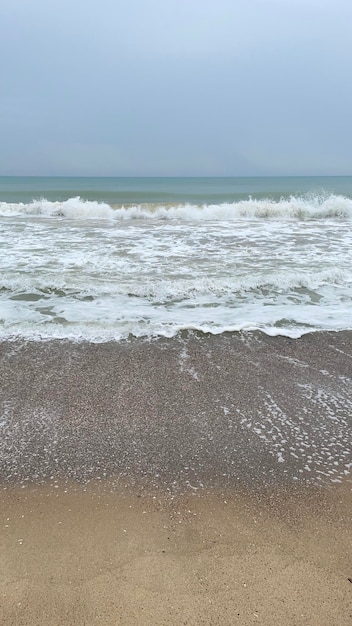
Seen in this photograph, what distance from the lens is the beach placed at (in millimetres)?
1990

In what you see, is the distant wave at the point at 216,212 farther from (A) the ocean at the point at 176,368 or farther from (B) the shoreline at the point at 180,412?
(B) the shoreline at the point at 180,412

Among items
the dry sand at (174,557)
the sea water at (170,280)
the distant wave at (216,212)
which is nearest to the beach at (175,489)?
the dry sand at (174,557)

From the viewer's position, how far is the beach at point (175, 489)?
199 centimetres

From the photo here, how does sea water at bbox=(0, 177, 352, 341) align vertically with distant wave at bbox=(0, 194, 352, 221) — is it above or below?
below

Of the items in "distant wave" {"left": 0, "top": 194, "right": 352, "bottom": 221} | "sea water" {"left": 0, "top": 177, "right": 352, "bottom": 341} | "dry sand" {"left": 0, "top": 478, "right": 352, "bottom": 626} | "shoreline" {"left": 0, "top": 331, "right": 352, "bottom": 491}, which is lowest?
"dry sand" {"left": 0, "top": 478, "right": 352, "bottom": 626}

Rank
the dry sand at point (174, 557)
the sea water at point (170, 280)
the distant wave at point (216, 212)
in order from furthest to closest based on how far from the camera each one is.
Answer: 1. the distant wave at point (216, 212)
2. the sea water at point (170, 280)
3. the dry sand at point (174, 557)

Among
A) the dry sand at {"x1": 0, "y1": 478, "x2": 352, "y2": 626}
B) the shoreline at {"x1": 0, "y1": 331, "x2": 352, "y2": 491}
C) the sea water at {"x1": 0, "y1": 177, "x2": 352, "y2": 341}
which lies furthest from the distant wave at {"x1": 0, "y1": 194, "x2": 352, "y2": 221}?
the dry sand at {"x1": 0, "y1": 478, "x2": 352, "y2": 626}

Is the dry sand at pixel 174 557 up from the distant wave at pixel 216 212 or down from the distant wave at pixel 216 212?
down

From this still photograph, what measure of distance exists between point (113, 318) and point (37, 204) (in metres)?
17.4

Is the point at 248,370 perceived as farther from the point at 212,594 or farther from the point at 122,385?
the point at 212,594

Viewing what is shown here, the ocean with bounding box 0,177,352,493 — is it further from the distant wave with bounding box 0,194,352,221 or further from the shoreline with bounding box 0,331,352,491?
the distant wave with bounding box 0,194,352,221

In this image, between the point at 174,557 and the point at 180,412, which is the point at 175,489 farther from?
the point at 180,412

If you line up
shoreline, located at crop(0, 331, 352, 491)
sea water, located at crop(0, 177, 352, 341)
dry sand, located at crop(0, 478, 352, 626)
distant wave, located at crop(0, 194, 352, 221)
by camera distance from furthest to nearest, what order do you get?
distant wave, located at crop(0, 194, 352, 221) < sea water, located at crop(0, 177, 352, 341) < shoreline, located at crop(0, 331, 352, 491) < dry sand, located at crop(0, 478, 352, 626)

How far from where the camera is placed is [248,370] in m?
4.45
